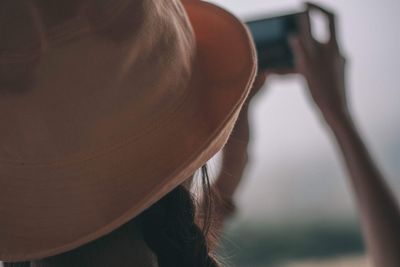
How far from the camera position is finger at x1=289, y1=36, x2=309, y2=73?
2.95 feet

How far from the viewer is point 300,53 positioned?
0.90 meters

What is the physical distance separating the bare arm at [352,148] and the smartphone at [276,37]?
3 cm

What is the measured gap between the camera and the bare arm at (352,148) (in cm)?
69

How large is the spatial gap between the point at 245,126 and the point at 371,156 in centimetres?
22

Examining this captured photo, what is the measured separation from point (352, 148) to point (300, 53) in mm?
185

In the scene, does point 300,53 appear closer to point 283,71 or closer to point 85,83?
point 283,71

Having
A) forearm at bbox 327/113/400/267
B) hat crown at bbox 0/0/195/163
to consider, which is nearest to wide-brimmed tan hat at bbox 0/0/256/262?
hat crown at bbox 0/0/195/163

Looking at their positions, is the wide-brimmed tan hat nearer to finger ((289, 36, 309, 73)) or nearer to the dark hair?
the dark hair

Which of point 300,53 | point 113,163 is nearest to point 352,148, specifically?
point 300,53

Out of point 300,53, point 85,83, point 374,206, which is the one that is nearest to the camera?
point 85,83

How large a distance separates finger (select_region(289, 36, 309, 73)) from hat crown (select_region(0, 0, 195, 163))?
35 centimetres

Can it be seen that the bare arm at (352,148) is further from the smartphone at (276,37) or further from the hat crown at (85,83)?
the hat crown at (85,83)

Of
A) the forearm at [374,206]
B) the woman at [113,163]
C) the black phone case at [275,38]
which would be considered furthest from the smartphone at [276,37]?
the woman at [113,163]

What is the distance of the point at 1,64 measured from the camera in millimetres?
543
